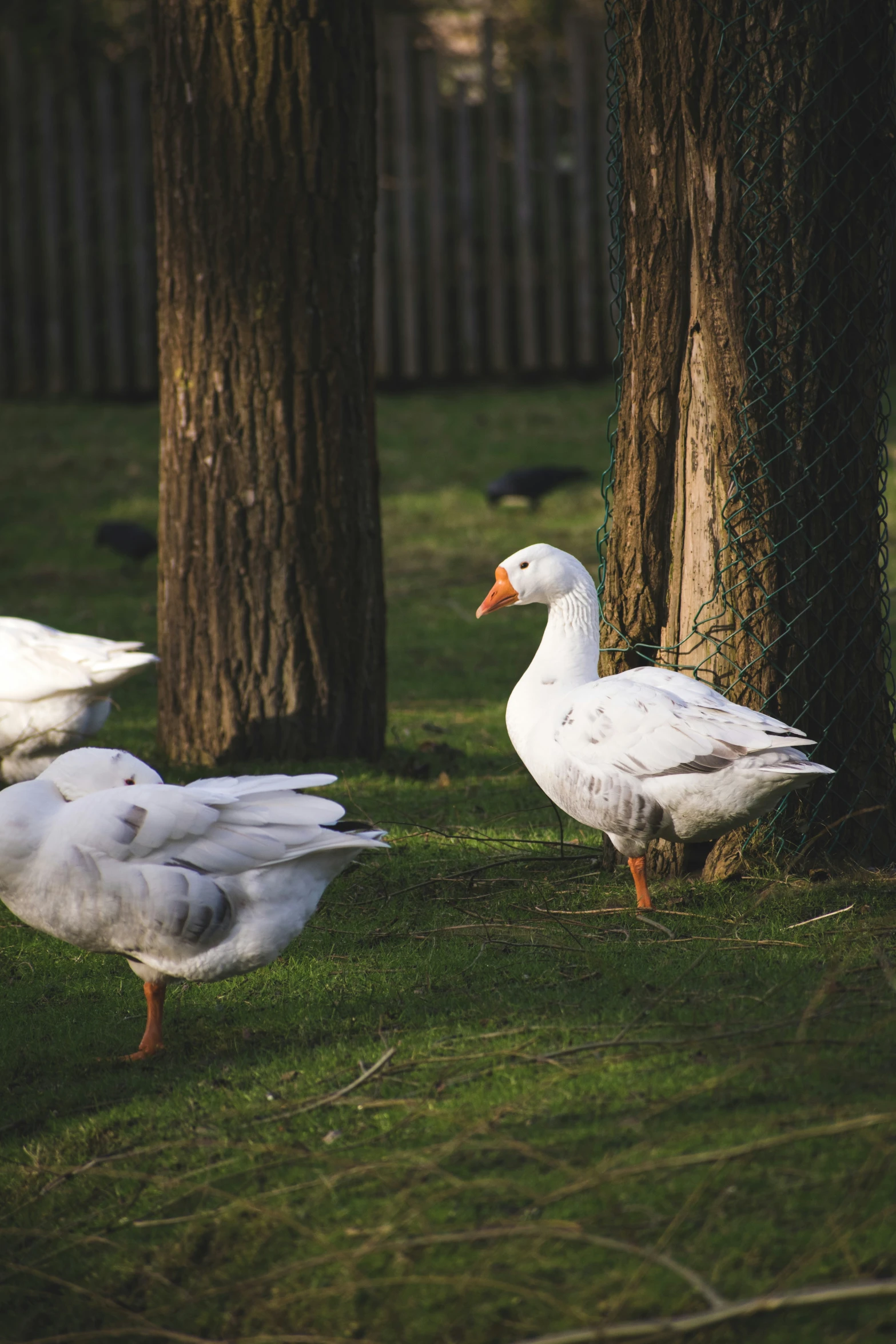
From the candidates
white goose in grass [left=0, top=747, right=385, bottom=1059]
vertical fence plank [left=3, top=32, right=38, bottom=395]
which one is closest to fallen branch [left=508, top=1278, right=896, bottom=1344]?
white goose in grass [left=0, top=747, right=385, bottom=1059]

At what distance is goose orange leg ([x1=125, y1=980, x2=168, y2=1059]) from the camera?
3.43 metres

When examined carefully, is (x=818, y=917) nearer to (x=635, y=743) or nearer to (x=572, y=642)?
(x=635, y=743)

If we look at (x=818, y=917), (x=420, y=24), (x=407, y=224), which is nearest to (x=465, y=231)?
(x=407, y=224)

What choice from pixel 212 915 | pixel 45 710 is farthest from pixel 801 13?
pixel 45 710

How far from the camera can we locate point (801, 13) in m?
3.90

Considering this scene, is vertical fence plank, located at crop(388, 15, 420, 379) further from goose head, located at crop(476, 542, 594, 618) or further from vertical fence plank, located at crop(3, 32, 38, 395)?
goose head, located at crop(476, 542, 594, 618)

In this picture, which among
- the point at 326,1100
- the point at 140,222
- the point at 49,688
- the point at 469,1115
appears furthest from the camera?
the point at 140,222

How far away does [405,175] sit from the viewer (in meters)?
14.0

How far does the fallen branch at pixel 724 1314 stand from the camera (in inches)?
83.7

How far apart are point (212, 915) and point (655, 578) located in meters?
1.95

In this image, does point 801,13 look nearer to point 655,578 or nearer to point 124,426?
point 655,578

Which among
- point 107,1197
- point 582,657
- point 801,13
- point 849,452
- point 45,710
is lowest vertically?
point 107,1197

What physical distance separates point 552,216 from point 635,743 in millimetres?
11701

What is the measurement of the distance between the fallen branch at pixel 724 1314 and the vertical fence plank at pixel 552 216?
13.2 meters
